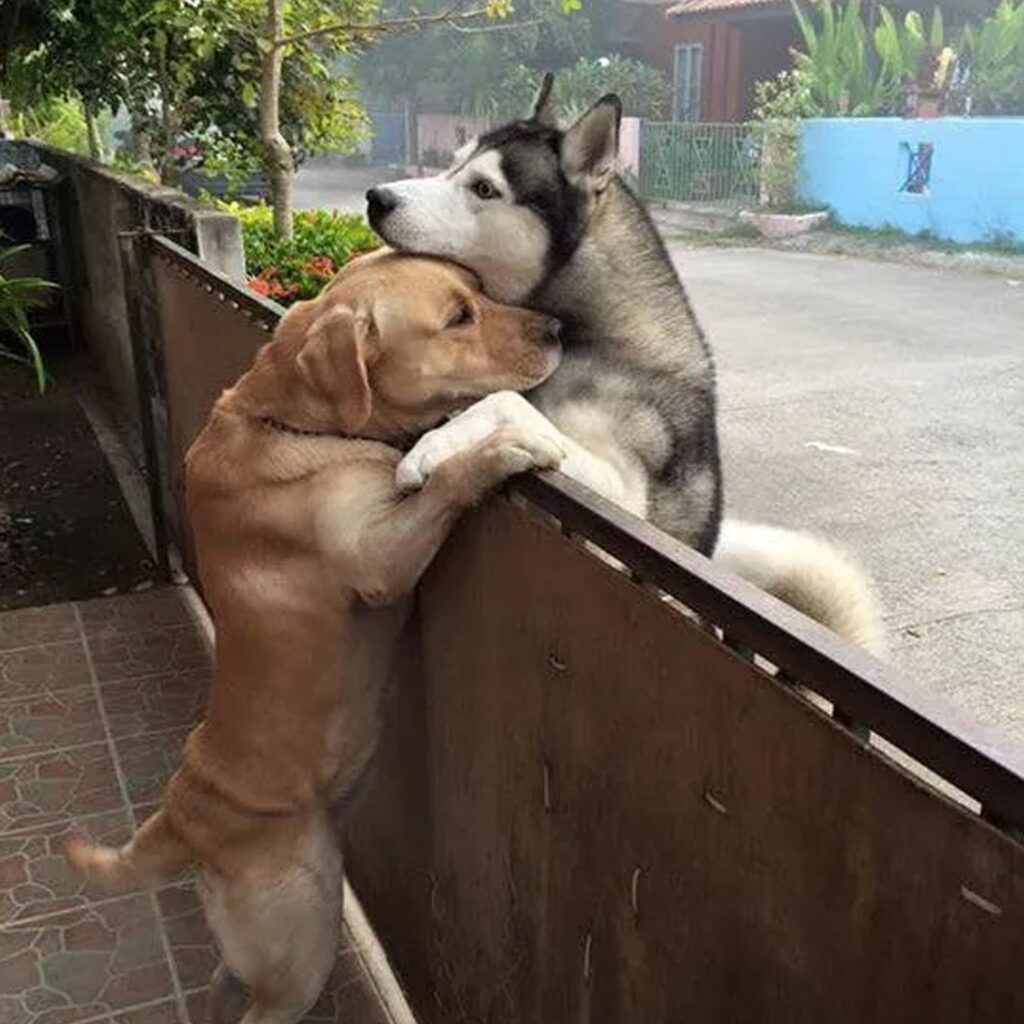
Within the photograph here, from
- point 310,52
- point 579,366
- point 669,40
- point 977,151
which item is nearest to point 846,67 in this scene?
point 977,151

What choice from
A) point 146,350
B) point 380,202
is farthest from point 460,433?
point 146,350

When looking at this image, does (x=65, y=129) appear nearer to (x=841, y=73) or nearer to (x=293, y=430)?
(x=841, y=73)

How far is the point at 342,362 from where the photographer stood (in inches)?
75.8

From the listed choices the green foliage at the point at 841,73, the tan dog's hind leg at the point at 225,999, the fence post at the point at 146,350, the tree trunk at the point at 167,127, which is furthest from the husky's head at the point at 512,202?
the green foliage at the point at 841,73

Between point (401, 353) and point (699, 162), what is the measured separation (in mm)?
19992

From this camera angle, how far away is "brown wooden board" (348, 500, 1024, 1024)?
3.26 feet

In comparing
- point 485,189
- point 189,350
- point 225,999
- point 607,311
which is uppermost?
point 485,189

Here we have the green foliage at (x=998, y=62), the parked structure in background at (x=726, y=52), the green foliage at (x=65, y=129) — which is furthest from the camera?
the parked structure in background at (x=726, y=52)

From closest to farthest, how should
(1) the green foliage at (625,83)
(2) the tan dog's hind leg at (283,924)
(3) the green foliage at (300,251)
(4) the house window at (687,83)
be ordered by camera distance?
1. (2) the tan dog's hind leg at (283,924)
2. (3) the green foliage at (300,251)
3. (1) the green foliage at (625,83)
4. (4) the house window at (687,83)

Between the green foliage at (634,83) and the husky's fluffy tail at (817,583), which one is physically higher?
the green foliage at (634,83)

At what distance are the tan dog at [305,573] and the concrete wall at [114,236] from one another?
2.27m

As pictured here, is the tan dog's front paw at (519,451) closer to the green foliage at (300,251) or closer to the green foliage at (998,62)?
the green foliage at (300,251)

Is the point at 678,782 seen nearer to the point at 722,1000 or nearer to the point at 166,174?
the point at 722,1000

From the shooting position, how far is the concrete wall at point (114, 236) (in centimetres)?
448
